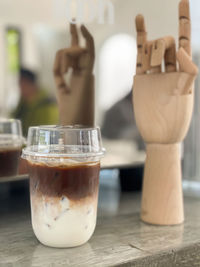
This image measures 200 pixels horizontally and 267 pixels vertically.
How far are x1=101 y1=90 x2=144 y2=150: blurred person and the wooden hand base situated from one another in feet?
0.82

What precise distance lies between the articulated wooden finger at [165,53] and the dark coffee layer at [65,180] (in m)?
0.18

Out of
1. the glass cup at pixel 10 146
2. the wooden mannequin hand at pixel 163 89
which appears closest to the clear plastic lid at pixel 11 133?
the glass cup at pixel 10 146

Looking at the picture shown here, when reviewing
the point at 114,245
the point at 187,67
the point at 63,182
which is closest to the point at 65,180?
the point at 63,182

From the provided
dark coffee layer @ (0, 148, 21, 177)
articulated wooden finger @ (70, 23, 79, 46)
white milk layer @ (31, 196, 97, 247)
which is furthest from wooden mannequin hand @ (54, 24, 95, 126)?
white milk layer @ (31, 196, 97, 247)

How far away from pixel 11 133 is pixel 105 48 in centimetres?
27

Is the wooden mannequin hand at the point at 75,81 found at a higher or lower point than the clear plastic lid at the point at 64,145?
higher

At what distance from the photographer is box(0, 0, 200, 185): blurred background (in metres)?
0.73

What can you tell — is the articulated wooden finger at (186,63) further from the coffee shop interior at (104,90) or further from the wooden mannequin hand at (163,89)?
the coffee shop interior at (104,90)

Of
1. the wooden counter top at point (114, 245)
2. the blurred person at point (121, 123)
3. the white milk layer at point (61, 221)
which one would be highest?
the blurred person at point (121, 123)

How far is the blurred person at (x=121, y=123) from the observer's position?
85 centimetres

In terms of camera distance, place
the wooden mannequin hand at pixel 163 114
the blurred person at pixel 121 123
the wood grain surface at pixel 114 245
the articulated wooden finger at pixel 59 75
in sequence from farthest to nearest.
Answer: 1. the blurred person at pixel 121 123
2. the articulated wooden finger at pixel 59 75
3. the wooden mannequin hand at pixel 163 114
4. the wood grain surface at pixel 114 245

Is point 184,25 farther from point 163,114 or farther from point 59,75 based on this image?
point 59,75

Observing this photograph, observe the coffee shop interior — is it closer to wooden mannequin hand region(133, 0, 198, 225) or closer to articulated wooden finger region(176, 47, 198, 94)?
wooden mannequin hand region(133, 0, 198, 225)

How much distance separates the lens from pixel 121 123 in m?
0.86
